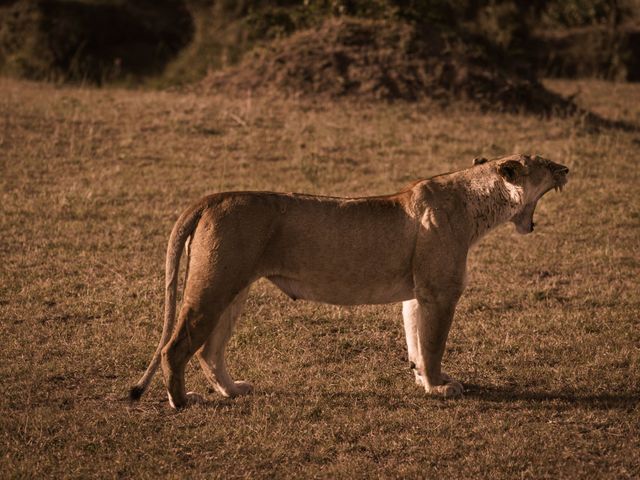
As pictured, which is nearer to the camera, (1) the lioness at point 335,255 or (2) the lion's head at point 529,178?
(1) the lioness at point 335,255

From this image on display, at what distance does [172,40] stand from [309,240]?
63.8 feet

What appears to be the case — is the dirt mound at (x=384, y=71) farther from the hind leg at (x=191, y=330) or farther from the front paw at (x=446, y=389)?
the hind leg at (x=191, y=330)

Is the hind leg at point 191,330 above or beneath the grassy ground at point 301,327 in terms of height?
above

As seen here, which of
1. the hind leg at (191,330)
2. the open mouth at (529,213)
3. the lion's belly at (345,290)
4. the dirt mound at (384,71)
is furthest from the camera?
the dirt mound at (384,71)

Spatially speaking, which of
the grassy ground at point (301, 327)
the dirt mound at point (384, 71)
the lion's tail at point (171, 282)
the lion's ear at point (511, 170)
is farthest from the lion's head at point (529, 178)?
the dirt mound at point (384, 71)

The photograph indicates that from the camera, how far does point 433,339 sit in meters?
6.29

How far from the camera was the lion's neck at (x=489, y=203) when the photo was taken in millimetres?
6609

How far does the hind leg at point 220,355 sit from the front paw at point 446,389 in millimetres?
1297

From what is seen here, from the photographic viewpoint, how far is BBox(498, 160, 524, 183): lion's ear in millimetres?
6602

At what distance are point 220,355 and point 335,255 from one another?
40.7 inches

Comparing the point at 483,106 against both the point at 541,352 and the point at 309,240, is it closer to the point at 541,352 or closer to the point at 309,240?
the point at 541,352

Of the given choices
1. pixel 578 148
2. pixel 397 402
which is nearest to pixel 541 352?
pixel 397 402

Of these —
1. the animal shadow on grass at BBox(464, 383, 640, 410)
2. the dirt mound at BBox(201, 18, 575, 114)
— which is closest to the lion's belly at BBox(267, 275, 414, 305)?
the animal shadow on grass at BBox(464, 383, 640, 410)

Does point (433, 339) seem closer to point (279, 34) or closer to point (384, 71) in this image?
point (384, 71)
